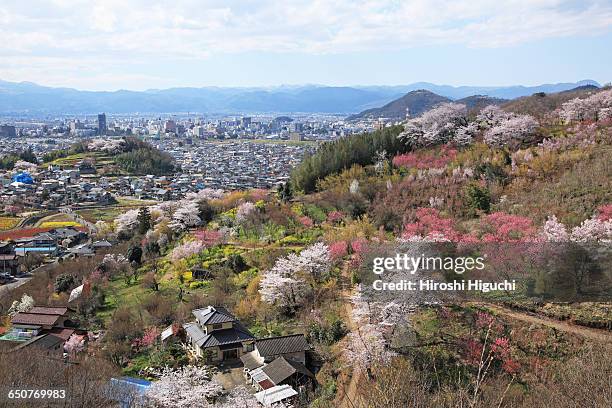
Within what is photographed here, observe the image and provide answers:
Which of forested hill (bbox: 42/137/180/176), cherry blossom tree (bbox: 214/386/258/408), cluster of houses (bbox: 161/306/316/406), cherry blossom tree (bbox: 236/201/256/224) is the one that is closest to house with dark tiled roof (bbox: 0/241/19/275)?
cherry blossom tree (bbox: 236/201/256/224)

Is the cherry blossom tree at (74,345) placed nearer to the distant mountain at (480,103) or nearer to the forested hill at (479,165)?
the forested hill at (479,165)

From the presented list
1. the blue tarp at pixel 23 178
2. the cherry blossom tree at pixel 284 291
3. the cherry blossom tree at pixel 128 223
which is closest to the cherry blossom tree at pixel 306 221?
the cherry blossom tree at pixel 284 291

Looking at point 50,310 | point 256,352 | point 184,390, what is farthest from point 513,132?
point 50,310

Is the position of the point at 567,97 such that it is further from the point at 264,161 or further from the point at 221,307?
the point at 264,161

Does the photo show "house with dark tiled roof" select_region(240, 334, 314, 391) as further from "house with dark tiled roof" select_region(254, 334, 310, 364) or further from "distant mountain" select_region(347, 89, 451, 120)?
"distant mountain" select_region(347, 89, 451, 120)

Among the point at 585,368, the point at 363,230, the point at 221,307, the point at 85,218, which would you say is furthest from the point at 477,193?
the point at 85,218
